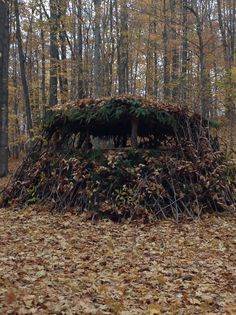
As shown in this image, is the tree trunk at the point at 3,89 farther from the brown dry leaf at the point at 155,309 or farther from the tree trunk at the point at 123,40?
the brown dry leaf at the point at 155,309

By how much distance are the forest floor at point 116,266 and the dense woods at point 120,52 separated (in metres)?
6.54

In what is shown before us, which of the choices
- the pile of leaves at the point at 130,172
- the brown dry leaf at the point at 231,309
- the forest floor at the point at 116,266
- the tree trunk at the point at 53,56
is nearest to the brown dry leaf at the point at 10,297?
the forest floor at the point at 116,266

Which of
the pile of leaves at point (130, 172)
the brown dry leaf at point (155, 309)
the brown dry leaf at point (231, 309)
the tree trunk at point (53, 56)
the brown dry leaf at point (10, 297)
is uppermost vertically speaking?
the tree trunk at point (53, 56)

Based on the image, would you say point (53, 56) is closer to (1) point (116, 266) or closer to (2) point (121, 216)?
(2) point (121, 216)

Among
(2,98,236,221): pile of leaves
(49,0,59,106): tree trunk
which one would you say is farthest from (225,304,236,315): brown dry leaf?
(49,0,59,106): tree trunk

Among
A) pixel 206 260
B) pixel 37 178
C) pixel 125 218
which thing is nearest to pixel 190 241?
pixel 206 260

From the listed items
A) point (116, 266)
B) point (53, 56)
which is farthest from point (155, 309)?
point (53, 56)

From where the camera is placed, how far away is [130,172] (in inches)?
317

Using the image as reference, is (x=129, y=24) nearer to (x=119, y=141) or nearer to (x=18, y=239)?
Result: (x=119, y=141)

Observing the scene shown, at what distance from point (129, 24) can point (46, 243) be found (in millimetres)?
19654

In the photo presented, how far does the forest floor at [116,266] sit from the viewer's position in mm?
3883

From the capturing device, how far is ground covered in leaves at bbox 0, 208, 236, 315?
3885mm

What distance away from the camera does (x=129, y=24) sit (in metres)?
23.1

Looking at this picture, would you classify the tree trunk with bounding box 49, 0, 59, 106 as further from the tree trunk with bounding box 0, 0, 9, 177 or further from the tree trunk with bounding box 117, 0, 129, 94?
the tree trunk with bounding box 117, 0, 129, 94
